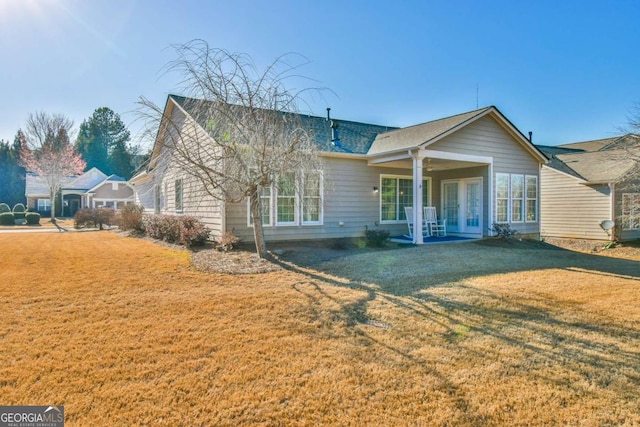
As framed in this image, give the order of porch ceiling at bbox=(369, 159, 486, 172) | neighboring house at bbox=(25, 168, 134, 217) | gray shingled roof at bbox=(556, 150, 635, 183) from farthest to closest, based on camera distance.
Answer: neighboring house at bbox=(25, 168, 134, 217)
gray shingled roof at bbox=(556, 150, 635, 183)
porch ceiling at bbox=(369, 159, 486, 172)

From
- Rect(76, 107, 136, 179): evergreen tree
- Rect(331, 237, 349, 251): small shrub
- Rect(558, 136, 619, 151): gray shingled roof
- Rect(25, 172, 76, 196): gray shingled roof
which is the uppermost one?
Rect(76, 107, 136, 179): evergreen tree

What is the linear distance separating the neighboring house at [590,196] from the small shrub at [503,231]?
188 inches

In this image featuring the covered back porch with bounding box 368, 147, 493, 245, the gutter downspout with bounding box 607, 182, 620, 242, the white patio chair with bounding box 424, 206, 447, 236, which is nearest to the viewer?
the covered back porch with bounding box 368, 147, 493, 245

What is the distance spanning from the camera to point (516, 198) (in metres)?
14.5

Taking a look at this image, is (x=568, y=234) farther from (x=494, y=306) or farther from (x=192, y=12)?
(x=192, y=12)

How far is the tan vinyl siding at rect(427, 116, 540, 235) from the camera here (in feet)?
41.3

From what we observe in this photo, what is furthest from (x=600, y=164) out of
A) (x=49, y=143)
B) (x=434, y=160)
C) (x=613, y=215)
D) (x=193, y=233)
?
(x=49, y=143)

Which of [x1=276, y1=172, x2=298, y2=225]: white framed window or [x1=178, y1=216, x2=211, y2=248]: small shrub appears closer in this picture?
[x1=178, y1=216, x2=211, y2=248]: small shrub

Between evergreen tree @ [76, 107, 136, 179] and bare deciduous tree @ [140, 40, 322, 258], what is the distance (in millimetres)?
45665

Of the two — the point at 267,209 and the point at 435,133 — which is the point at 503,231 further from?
the point at 267,209

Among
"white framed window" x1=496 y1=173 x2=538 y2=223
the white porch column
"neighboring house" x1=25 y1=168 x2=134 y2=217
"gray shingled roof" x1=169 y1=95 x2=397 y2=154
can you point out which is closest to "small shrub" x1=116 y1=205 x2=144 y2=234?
"gray shingled roof" x1=169 y1=95 x2=397 y2=154

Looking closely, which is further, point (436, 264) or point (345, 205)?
point (345, 205)

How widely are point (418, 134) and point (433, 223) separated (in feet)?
11.8

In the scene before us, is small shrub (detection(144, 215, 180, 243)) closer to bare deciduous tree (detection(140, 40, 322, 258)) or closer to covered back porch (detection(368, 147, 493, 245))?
bare deciduous tree (detection(140, 40, 322, 258))
